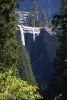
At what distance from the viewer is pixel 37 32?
370 ft

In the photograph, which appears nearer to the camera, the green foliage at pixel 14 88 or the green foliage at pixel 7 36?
the green foliage at pixel 14 88

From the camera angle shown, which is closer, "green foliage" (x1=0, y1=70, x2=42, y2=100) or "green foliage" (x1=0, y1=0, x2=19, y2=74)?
"green foliage" (x1=0, y1=70, x2=42, y2=100)

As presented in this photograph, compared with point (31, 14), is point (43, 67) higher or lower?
lower

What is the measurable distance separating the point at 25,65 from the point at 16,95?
6241 cm

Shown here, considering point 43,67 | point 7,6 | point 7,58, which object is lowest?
point 43,67

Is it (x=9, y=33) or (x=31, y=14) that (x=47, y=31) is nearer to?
(x=31, y=14)

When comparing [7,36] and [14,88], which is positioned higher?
[7,36]

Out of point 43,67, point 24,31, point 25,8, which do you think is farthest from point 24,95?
point 25,8

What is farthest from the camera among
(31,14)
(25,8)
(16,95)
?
(25,8)

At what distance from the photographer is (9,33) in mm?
22953

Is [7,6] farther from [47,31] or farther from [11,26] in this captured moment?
[47,31]

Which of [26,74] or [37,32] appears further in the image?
[37,32]

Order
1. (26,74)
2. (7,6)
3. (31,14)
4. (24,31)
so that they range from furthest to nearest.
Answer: (31,14)
(24,31)
(26,74)
(7,6)

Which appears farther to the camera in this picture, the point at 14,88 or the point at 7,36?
the point at 7,36
